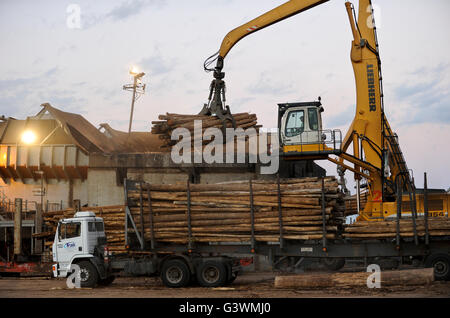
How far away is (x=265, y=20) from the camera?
26.8 m

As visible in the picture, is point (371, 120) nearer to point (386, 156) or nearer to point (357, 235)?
point (386, 156)

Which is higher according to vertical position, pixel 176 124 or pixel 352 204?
pixel 176 124

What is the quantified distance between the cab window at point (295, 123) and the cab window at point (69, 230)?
982 centimetres

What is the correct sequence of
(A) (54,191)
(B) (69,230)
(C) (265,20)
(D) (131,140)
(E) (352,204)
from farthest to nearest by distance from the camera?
1. (D) (131,140)
2. (A) (54,191)
3. (E) (352,204)
4. (C) (265,20)
5. (B) (69,230)

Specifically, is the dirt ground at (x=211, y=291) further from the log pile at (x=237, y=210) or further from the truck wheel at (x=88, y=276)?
the log pile at (x=237, y=210)

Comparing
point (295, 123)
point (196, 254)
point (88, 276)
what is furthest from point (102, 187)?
point (196, 254)

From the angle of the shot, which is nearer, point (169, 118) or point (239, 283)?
point (239, 283)

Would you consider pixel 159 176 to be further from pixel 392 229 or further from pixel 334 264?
pixel 392 229

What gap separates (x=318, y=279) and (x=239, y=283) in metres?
3.37

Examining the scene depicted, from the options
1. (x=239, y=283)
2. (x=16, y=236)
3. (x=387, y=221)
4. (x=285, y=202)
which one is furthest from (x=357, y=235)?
(x=16, y=236)

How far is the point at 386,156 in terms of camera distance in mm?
23656

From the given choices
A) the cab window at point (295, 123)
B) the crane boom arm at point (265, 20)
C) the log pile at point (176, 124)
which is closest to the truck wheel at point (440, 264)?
the cab window at point (295, 123)

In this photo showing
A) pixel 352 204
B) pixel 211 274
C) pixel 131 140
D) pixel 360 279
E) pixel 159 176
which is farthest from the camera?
pixel 131 140

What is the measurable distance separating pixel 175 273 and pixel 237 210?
2988 millimetres
